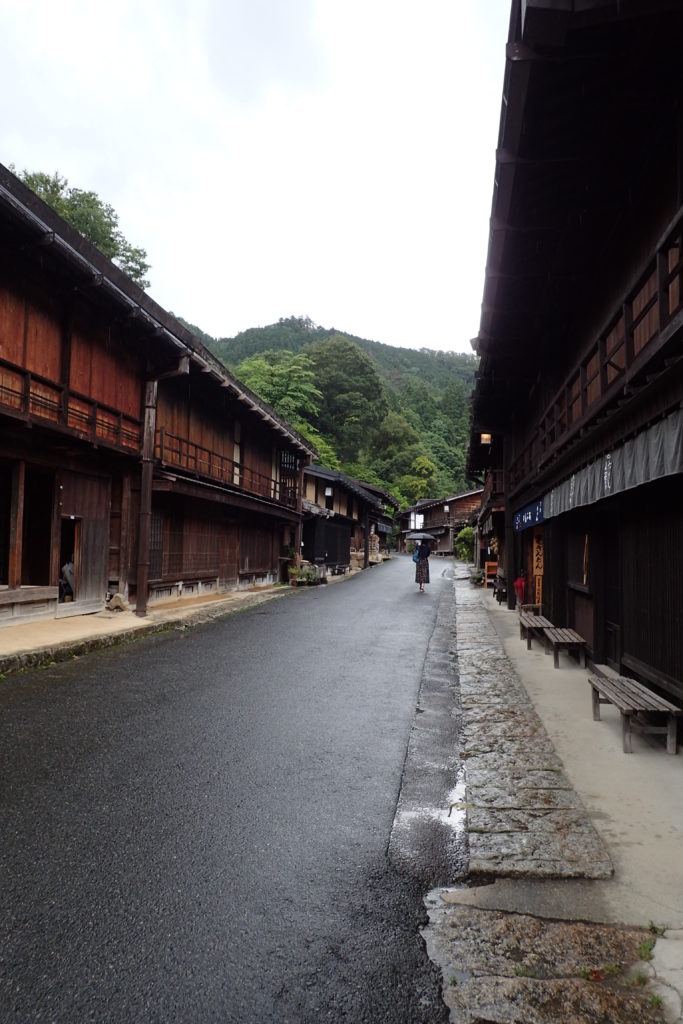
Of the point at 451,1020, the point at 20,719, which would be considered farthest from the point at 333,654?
the point at 451,1020

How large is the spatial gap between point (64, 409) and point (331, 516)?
852 inches

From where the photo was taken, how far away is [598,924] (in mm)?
2705

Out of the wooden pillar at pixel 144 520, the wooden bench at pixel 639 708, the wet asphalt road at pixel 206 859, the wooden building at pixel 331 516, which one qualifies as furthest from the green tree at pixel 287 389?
the wooden bench at pixel 639 708

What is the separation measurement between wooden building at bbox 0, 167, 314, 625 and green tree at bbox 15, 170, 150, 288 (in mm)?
19582

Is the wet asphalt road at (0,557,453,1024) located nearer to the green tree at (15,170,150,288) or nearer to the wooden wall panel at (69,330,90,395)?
the wooden wall panel at (69,330,90,395)

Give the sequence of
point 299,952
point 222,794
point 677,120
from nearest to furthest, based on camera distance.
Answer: point 299,952 → point 222,794 → point 677,120

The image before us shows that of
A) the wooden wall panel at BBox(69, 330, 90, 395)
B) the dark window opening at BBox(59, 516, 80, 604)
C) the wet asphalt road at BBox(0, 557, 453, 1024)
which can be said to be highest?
the wooden wall panel at BBox(69, 330, 90, 395)

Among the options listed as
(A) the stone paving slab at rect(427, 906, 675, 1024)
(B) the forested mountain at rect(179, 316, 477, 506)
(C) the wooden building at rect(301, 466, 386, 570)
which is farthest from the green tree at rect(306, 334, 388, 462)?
(A) the stone paving slab at rect(427, 906, 675, 1024)

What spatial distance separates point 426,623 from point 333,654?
4.83 meters

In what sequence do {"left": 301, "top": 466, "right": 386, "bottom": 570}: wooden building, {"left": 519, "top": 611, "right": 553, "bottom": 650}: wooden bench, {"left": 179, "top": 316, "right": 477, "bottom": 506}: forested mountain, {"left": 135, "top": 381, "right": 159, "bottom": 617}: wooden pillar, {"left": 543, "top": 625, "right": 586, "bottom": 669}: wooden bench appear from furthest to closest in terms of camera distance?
{"left": 179, "top": 316, "right": 477, "bottom": 506}: forested mountain
{"left": 301, "top": 466, "right": 386, "bottom": 570}: wooden building
{"left": 135, "top": 381, "right": 159, "bottom": 617}: wooden pillar
{"left": 519, "top": 611, "right": 553, "bottom": 650}: wooden bench
{"left": 543, "top": 625, "right": 586, "bottom": 669}: wooden bench

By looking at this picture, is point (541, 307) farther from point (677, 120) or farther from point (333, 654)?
point (333, 654)

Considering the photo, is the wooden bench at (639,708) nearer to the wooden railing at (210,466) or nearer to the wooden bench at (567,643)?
the wooden bench at (567,643)

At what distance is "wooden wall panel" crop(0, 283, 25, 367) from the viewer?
10.3 m

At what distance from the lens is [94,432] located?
12.1 meters
